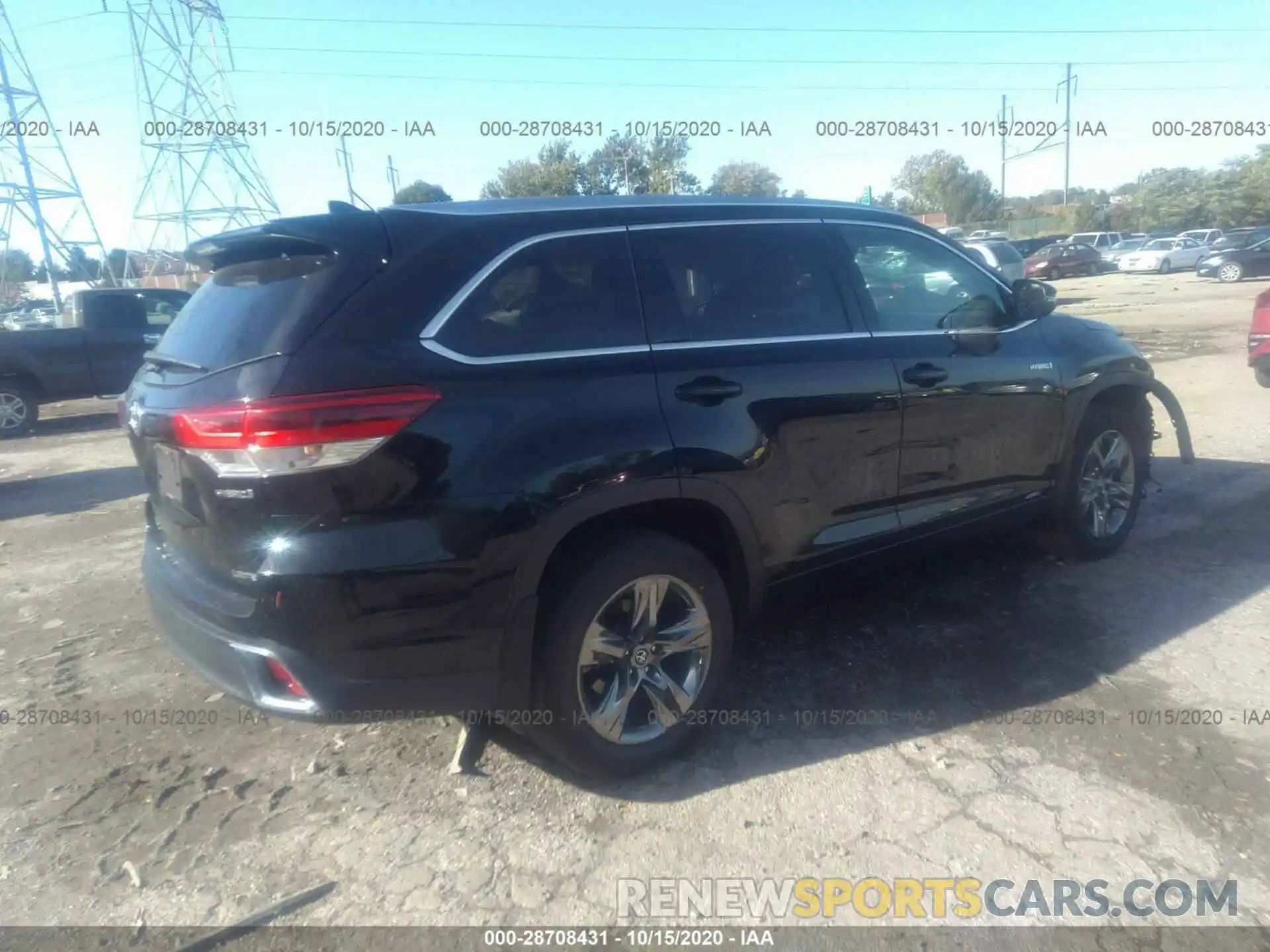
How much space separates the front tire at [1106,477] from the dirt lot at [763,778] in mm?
227

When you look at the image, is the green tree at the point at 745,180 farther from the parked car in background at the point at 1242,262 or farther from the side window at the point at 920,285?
the side window at the point at 920,285

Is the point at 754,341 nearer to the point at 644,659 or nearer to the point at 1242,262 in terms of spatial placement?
the point at 644,659

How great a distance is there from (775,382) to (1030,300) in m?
1.90

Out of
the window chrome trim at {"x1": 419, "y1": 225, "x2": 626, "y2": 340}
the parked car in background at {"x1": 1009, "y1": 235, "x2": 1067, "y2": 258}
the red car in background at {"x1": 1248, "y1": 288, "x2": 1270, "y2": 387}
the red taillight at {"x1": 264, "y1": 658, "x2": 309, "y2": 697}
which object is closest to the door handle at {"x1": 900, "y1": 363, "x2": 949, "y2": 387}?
the window chrome trim at {"x1": 419, "y1": 225, "x2": 626, "y2": 340}

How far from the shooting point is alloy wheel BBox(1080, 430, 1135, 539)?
4.95 m

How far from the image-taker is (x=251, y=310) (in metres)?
2.85

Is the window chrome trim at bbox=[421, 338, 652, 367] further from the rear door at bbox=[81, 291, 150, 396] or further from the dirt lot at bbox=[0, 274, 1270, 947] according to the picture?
the rear door at bbox=[81, 291, 150, 396]

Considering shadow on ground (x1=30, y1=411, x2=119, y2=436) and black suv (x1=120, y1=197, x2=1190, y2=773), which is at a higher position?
black suv (x1=120, y1=197, x2=1190, y2=773)

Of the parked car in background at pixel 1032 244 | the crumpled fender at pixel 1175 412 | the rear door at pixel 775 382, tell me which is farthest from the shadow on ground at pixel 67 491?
the parked car in background at pixel 1032 244

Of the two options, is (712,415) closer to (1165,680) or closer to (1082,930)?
(1082,930)

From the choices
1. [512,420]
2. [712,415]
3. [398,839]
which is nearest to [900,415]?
[712,415]

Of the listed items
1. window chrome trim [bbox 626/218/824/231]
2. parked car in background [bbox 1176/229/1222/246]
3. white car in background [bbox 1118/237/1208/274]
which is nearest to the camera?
window chrome trim [bbox 626/218/824/231]

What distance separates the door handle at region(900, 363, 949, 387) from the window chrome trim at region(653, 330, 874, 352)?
242mm

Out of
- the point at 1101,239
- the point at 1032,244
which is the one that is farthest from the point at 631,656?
the point at 1101,239
